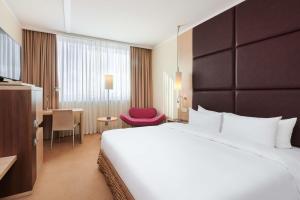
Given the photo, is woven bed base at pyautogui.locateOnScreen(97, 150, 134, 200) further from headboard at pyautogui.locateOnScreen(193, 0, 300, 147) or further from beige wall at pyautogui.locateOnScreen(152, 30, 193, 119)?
beige wall at pyautogui.locateOnScreen(152, 30, 193, 119)

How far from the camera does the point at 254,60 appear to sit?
2334 millimetres

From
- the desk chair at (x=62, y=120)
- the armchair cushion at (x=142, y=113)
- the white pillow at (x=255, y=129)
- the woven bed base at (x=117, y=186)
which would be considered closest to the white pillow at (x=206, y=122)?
the white pillow at (x=255, y=129)

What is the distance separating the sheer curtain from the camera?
4.30 metres

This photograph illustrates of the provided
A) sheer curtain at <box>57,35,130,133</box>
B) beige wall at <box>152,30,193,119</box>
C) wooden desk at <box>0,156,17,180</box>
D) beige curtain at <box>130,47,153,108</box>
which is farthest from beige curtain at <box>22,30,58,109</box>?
beige wall at <box>152,30,193,119</box>

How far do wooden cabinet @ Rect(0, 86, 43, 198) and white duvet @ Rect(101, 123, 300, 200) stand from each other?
94cm

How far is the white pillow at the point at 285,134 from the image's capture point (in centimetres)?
190

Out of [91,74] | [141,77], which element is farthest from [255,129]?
[91,74]

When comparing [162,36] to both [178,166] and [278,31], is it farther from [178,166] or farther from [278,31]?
[178,166]

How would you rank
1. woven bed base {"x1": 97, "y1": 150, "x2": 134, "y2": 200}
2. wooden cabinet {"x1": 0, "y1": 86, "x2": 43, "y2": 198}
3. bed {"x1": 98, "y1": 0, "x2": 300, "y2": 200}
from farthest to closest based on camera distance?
wooden cabinet {"x1": 0, "y1": 86, "x2": 43, "y2": 198} → woven bed base {"x1": 97, "y1": 150, "x2": 134, "y2": 200} → bed {"x1": 98, "y1": 0, "x2": 300, "y2": 200}

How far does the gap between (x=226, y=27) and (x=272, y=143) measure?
1.81 m

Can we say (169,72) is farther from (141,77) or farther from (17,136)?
(17,136)

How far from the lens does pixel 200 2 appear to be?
8.96 feet

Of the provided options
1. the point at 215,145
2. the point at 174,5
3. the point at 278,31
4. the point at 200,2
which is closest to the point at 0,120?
the point at 215,145

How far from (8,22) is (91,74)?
199 cm
